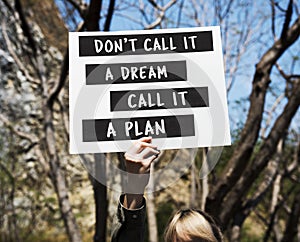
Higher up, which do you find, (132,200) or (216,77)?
(216,77)

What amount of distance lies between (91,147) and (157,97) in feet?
1.07

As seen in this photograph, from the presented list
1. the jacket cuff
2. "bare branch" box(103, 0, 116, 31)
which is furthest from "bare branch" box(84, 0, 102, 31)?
the jacket cuff

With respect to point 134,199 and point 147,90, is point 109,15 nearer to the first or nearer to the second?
point 147,90

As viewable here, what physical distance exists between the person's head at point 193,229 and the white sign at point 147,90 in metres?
0.29

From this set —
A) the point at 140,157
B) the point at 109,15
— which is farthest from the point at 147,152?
the point at 109,15

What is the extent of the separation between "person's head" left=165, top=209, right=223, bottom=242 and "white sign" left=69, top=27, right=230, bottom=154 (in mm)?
291

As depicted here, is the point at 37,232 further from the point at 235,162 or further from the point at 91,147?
the point at 91,147

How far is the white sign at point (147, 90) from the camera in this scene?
174 centimetres

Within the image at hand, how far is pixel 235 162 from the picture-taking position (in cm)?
428

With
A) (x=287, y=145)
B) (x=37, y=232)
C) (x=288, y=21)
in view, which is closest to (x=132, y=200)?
(x=288, y=21)

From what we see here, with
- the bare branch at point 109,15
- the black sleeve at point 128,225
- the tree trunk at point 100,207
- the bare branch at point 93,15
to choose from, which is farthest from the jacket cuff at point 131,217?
the bare branch at point 109,15

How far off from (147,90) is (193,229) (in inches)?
22.9

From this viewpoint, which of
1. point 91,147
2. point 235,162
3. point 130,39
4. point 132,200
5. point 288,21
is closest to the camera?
point 132,200

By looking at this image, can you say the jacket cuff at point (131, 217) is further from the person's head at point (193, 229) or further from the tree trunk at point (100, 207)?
the tree trunk at point (100, 207)
